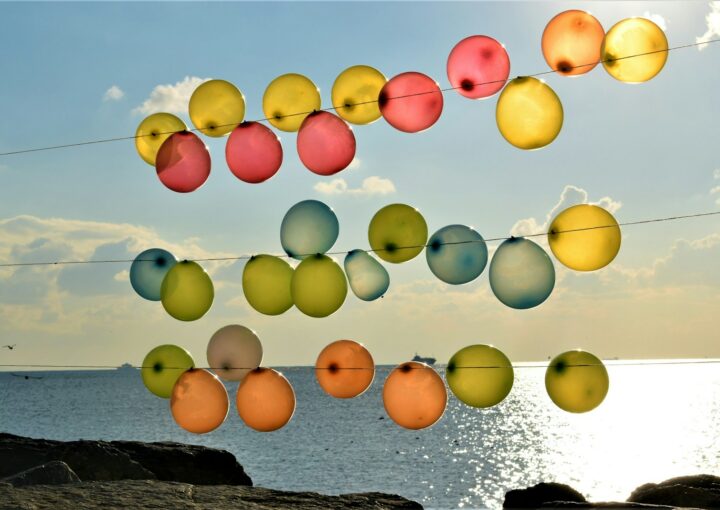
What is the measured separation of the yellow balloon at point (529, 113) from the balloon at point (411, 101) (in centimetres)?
49

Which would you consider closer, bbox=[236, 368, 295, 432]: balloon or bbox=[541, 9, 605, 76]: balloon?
bbox=[541, 9, 605, 76]: balloon

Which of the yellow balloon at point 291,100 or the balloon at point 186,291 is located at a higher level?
the yellow balloon at point 291,100

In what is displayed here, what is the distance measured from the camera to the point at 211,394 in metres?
6.00

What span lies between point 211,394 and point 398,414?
1307 millimetres

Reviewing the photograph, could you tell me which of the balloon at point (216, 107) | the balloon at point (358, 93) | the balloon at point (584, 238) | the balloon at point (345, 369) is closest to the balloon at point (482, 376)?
the balloon at point (345, 369)

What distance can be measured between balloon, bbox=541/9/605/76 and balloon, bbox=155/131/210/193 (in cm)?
255

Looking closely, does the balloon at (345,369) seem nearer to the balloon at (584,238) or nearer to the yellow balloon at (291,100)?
the balloon at (584,238)

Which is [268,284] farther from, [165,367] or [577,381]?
[577,381]

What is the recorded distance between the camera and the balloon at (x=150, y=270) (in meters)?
6.42

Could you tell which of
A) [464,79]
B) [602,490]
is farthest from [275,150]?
[602,490]

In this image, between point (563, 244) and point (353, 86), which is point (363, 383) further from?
point (353, 86)

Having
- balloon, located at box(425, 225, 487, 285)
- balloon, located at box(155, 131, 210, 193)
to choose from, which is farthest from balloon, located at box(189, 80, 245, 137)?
balloon, located at box(425, 225, 487, 285)

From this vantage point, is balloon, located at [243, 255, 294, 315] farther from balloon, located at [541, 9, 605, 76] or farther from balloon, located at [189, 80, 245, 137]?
balloon, located at [541, 9, 605, 76]

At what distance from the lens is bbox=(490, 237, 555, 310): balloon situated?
565 cm
